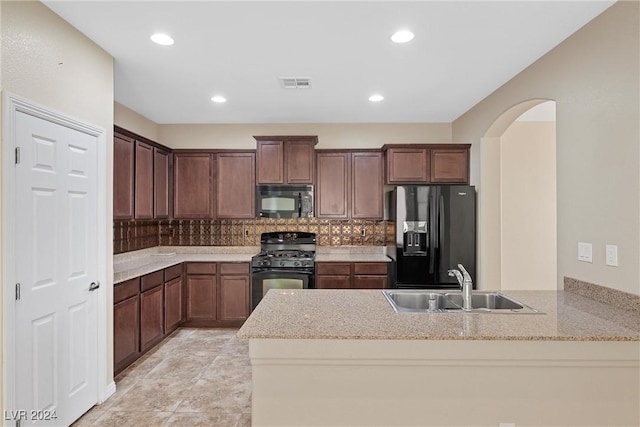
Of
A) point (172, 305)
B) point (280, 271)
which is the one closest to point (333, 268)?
point (280, 271)

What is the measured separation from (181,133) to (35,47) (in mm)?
2960

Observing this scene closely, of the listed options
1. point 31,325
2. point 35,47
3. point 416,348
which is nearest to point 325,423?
point 416,348

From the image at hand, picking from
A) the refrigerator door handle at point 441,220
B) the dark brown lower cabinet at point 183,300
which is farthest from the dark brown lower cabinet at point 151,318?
the refrigerator door handle at point 441,220

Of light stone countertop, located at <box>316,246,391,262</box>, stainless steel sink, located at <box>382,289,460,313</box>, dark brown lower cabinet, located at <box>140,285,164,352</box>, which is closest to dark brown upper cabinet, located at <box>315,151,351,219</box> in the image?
light stone countertop, located at <box>316,246,391,262</box>

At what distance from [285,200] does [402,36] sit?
260cm

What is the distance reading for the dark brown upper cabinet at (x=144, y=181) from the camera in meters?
3.84

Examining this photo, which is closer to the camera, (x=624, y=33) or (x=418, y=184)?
(x=624, y=33)

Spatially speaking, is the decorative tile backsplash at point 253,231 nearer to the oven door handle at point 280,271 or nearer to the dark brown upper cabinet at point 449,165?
the oven door handle at point 280,271

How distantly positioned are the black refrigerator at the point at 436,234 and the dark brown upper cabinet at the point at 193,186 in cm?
254

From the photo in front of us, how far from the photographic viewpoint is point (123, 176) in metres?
3.54

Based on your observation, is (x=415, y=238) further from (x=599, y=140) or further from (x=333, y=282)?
(x=599, y=140)

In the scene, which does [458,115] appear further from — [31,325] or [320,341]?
[31,325]

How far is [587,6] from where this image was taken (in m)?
2.10

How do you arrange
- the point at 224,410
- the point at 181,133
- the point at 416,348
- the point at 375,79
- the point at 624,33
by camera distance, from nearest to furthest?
the point at 416,348, the point at 624,33, the point at 224,410, the point at 375,79, the point at 181,133
